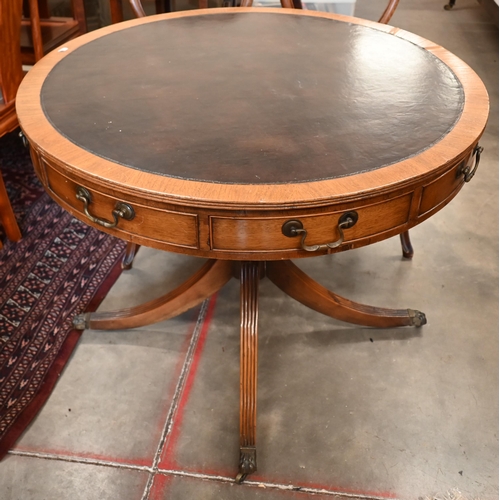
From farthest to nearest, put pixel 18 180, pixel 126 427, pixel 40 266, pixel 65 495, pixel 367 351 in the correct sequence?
pixel 18 180
pixel 40 266
pixel 367 351
pixel 126 427
pixel 65 495

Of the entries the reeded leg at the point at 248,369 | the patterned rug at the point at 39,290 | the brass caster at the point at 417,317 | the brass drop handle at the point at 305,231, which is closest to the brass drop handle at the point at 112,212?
the brass drop handle at the point at 305,231

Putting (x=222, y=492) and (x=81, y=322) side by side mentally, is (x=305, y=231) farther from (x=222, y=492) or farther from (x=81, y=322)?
(x=81, y=322)

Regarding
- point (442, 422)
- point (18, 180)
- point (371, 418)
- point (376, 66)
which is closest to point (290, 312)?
point (371, 418)

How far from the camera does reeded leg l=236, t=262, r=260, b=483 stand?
4.50 feet

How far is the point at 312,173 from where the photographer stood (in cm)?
100

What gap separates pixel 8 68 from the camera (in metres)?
1.88

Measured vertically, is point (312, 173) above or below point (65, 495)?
above

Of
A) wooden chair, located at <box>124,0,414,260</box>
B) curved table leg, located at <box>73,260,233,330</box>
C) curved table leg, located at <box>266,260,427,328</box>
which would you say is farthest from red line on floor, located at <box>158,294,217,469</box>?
wooden chair, located at <box>124,0,414,260</box>

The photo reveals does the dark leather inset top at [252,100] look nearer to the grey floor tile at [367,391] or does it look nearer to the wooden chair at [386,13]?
the wooden chair at [386,13]

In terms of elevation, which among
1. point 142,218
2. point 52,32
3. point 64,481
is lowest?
point 64,481

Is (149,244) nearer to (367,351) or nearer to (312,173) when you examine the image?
(312,173)

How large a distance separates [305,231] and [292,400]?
738mm

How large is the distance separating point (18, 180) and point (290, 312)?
140cm

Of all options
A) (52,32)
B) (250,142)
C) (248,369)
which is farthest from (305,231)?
(52,32)
